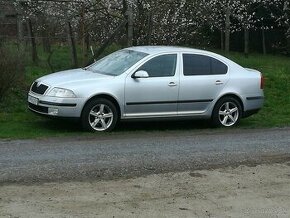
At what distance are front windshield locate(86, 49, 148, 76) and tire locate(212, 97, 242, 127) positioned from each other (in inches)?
71.3

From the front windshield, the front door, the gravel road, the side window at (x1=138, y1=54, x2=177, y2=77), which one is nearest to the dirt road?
the gravel road

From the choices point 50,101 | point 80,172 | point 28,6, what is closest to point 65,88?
point 50,101

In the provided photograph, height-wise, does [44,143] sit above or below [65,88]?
below

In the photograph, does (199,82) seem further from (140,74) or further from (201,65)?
(140,74)

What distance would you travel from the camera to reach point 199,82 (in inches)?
460

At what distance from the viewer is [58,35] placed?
49.1 ft

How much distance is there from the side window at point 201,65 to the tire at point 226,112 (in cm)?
59

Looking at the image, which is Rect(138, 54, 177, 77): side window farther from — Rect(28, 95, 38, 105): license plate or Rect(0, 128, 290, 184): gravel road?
Rect(28, 95, 38, 105): license plate

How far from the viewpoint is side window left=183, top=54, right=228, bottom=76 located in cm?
1172

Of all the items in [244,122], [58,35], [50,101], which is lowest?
[244,122]

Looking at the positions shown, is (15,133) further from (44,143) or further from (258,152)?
(258,152)

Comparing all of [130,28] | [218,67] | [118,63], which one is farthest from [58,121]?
[130,28]

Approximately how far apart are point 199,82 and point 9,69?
396cm

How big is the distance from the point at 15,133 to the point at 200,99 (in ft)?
11.6
